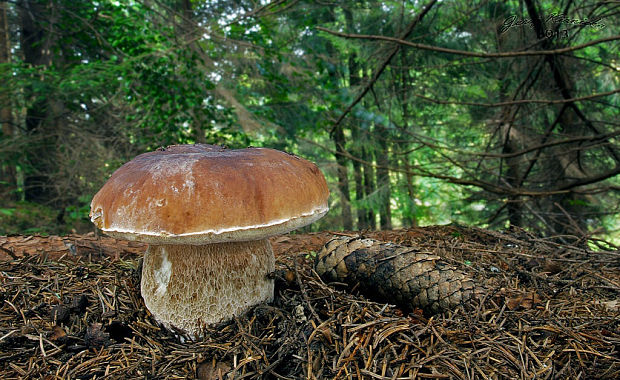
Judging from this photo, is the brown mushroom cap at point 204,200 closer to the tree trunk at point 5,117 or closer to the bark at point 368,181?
the tree trunk at point 5,117

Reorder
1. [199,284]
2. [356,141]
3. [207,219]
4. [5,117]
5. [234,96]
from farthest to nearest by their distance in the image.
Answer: [356,141], [5,117], [234,96], [199,284], [207,219]

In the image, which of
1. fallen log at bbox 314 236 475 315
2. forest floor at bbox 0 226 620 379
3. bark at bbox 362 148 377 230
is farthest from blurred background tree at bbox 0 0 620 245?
forest floor at bbox 0 226 620 379

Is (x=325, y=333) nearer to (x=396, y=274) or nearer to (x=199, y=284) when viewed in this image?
(x=396, y=274)

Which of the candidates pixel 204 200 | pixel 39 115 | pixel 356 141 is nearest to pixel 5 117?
pixel 39 115

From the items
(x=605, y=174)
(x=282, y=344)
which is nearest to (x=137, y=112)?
(x=282, y=344)

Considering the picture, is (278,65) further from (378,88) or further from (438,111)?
(438,111)
